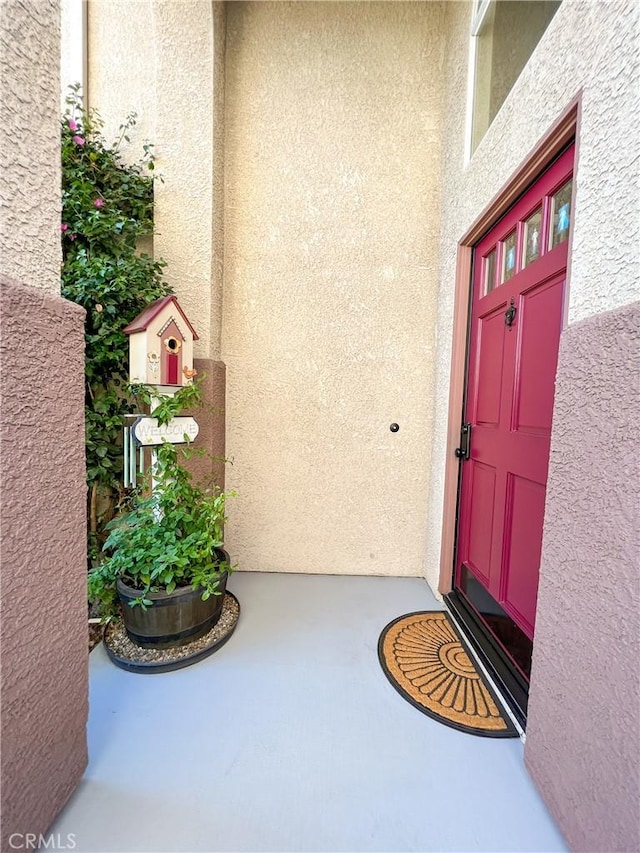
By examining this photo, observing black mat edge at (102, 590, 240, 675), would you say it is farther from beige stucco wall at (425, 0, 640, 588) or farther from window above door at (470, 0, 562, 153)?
window above door at (470, 0, 562, 153)

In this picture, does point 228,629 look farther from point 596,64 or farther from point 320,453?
point 596,64

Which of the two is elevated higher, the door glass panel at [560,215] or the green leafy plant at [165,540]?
the door glass panel at [560,215]

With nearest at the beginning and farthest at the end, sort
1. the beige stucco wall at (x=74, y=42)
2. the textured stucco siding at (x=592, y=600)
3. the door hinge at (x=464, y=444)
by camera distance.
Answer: the textured stucco siding at (x=592, y=600) → the door hinge at (x=464, y=444) → the beige stucco wall at (x=74, y=42)

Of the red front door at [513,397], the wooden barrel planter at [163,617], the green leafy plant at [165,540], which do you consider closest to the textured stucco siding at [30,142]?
the green leafy plant at [165,540]

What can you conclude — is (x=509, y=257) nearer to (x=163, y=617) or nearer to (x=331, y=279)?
(x=331, y=279)

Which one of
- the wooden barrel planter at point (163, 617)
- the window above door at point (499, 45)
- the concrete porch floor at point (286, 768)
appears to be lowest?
the concrete porch floor at point (286, 768)

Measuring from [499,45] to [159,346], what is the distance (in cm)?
240

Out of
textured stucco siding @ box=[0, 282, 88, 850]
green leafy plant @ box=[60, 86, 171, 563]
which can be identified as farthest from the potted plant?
textured stucco siding @ box=[0, 282, 88, 850]

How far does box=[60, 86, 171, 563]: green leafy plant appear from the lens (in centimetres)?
179

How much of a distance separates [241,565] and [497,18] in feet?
12.1

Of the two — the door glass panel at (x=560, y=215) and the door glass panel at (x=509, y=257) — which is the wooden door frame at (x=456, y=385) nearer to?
the door glass panel at (x=509, y=257)

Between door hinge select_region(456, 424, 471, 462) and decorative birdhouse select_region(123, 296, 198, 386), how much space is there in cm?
168

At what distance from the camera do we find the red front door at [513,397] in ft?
4.38

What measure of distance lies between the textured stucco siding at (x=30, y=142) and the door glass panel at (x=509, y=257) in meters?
1.86
